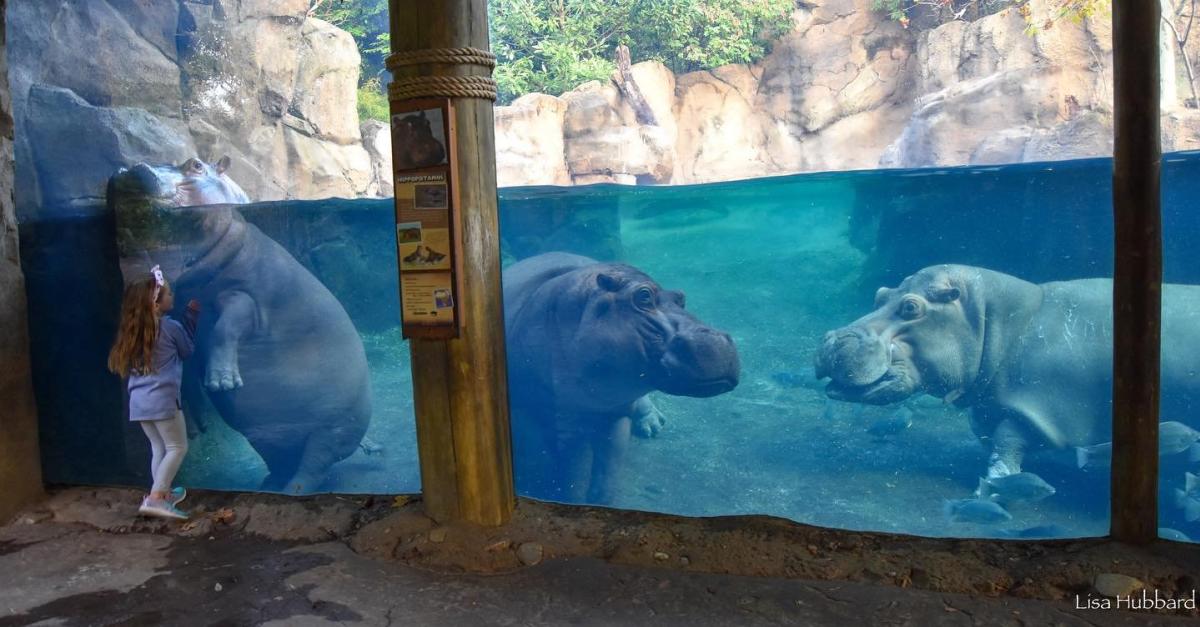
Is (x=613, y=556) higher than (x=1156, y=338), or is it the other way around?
(x=1156, y=338)

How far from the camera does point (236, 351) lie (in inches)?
180

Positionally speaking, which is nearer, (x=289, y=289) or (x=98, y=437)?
(x=98, y=437)

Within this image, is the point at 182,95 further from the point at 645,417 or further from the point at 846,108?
the point at 846,108

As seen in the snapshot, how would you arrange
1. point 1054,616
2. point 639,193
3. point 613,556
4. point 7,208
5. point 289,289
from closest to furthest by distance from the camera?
point 1054,616
point 613,556
point 7,208
point 289,289
point 639,193

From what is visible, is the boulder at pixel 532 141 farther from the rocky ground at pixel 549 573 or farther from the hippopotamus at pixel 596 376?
the rocky ground at pixel 549 573

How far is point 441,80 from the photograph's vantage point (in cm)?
321

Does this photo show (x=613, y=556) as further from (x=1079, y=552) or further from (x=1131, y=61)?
(x=1131, y=61)

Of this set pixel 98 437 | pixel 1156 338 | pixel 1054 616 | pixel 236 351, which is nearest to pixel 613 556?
pixel 1054 616

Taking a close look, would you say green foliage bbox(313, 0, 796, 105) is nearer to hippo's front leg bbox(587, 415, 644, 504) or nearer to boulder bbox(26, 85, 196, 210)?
boulder bbox(26, 85, 196, 210)

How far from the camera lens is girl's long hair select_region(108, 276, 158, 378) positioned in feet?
12.9

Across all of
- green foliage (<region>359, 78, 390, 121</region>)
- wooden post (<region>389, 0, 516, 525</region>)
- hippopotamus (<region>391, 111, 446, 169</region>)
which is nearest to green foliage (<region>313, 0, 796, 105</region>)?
green foliage (<region>359, 78, 390, 121</region>)

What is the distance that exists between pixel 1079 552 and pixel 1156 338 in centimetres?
83

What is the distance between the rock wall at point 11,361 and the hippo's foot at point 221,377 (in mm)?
835

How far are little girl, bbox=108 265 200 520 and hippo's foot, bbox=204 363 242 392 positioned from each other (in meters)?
0.49
